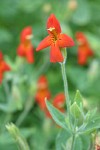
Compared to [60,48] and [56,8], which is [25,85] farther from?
[60,48]

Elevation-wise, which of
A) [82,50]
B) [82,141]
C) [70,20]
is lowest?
[82,141]

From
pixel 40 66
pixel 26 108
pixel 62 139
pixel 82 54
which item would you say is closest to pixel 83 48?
pixel 82 54

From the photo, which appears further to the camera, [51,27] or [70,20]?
[70,20]

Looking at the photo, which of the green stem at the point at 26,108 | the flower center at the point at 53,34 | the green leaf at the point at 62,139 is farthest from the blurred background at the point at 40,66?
the flower center at the point at 53,34

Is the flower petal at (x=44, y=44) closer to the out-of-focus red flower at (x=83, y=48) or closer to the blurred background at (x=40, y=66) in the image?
the blurred background at (x=40, y=66)

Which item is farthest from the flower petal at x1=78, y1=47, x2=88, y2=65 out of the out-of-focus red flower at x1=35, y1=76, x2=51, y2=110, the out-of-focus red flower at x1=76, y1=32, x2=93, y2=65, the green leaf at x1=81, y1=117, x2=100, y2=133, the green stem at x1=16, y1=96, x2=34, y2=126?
the green leaf at x1=81, y1=117, x2=100, y2=133

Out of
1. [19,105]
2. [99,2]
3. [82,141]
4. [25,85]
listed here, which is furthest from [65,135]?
[99,2]

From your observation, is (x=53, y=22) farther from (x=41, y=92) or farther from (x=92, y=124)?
(x=41, y=92)
